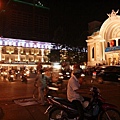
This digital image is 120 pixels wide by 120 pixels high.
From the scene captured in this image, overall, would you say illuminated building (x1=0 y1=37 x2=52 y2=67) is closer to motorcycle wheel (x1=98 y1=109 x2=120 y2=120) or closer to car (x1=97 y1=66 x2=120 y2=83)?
car (x1=97 y1=66 x2=120 y2=83)

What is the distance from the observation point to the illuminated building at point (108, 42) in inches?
1722

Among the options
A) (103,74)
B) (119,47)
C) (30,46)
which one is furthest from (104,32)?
(30,46)

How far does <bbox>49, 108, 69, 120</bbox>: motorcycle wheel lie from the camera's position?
6043mm

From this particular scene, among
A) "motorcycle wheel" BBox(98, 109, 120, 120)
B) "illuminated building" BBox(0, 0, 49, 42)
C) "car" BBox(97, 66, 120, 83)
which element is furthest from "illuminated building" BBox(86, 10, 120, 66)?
"illuminated building" BBox(0, 0, 49, 42)

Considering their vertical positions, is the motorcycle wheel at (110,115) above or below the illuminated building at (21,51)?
below

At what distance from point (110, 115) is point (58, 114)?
148 cm

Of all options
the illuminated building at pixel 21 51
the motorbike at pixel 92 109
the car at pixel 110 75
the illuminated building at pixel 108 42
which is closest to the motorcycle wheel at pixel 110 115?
the motorbike at pixel 92 109

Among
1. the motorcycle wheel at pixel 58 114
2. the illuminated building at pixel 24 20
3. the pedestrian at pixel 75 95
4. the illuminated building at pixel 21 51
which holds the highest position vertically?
the illuminated building at pixel 24 20

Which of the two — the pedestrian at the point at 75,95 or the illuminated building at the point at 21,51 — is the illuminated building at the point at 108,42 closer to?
the illuminated building at the point at 21,51

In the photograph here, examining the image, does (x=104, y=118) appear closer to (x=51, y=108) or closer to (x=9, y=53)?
(x=51, y=108)

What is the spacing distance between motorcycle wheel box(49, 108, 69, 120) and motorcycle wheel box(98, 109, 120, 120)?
0.99 metres

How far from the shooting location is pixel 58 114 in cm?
622

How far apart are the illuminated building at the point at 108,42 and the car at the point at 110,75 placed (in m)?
22.0

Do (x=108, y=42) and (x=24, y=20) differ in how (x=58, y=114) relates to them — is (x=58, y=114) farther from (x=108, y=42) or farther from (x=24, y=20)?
(x=24, y=20)
